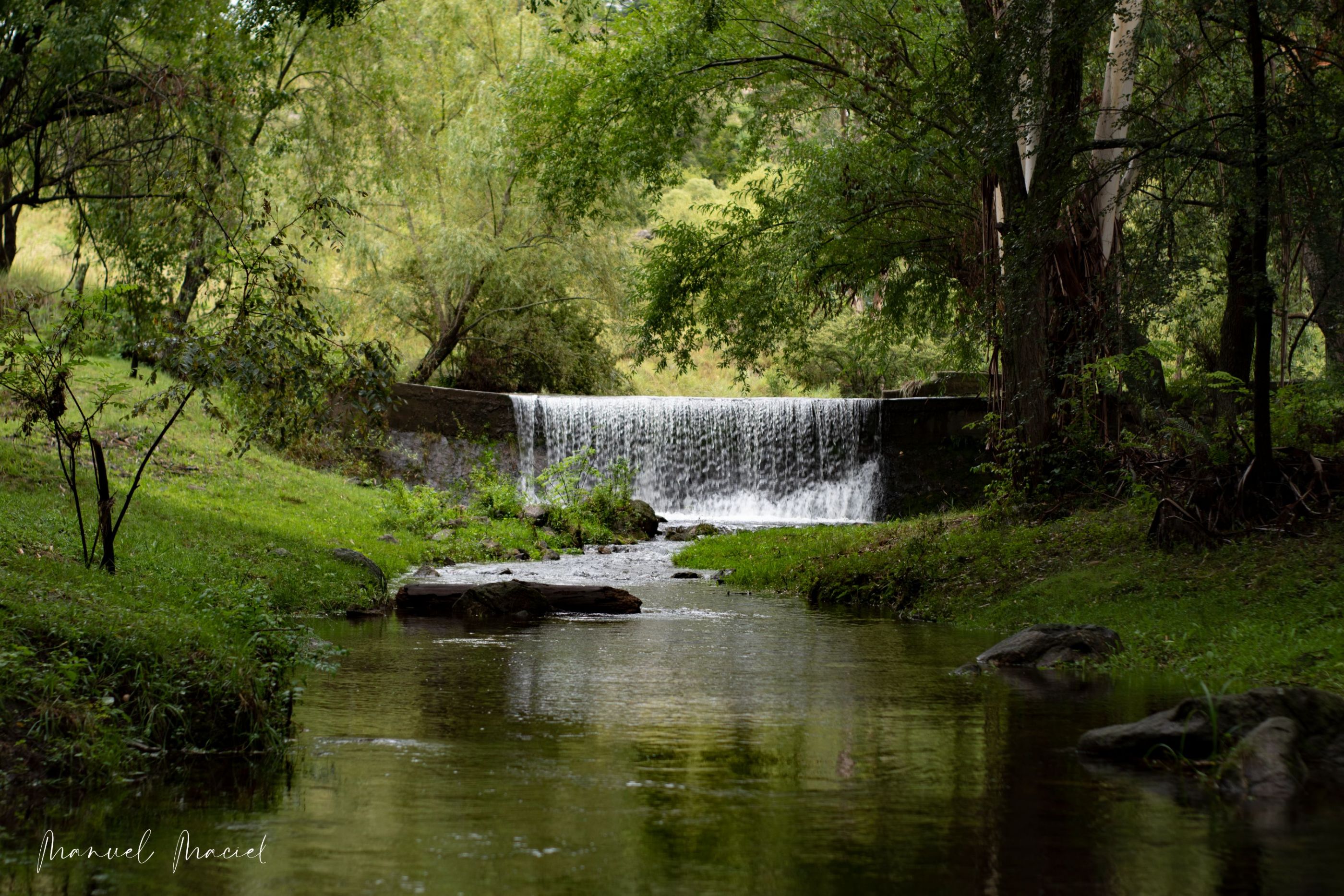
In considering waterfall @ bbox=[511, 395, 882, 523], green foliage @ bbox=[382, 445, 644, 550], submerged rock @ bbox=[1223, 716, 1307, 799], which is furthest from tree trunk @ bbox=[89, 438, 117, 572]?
waterfall @ bbox=[511, 395, 882, 523]

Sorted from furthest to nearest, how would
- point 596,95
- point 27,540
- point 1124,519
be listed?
point 596,95
point 1124,519
point 27,540

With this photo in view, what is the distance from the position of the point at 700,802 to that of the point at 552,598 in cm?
761

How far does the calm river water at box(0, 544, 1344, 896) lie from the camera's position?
3861mm

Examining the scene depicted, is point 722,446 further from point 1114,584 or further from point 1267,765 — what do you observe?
point 1267,765

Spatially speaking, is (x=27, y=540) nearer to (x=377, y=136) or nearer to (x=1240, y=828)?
(x=1240, y=828)

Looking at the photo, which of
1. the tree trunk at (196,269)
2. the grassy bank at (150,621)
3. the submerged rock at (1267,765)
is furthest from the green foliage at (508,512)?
the submerged rock at (1267,765)

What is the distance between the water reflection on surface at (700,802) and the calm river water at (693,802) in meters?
0.01

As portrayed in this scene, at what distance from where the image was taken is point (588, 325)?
32.5m

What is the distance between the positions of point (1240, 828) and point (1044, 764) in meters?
1.12

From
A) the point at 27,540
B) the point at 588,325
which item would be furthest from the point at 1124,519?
the point at 588,325

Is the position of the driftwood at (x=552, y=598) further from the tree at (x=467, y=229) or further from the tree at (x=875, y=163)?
the tree at (x=467, y=229)

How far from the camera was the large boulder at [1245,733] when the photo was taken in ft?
17.2

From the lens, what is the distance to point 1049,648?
29.5ft

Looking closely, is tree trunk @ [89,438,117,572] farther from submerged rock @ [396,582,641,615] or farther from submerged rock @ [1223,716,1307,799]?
submerged rock @ [1223,716,1307,799]
